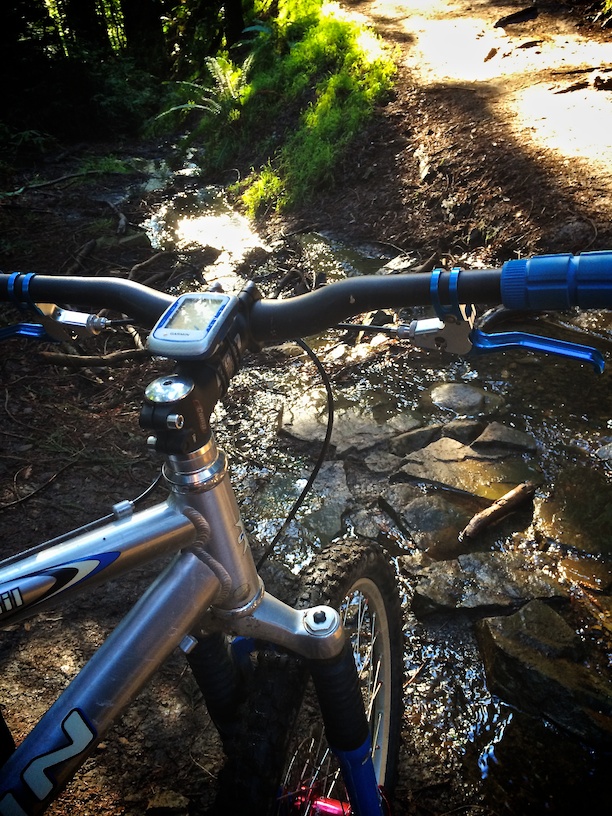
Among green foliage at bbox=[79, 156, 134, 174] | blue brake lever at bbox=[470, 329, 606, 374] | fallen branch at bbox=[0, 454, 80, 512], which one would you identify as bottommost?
fallen branch at bbox=[0, 454, 80, 512]

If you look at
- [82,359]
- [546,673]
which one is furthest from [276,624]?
[82,359]

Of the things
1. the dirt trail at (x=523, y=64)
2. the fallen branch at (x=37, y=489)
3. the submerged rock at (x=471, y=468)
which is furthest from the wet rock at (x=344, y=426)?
the dirt trail at (x=523, y=64)

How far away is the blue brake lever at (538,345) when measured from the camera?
1160 mm

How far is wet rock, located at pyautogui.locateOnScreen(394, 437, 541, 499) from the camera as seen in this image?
343 cm

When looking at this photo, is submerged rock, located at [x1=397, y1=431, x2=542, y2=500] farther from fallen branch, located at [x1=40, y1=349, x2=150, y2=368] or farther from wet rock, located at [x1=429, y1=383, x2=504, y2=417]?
fallen branch, located at [x1=40, y1=349, x2=150, y2=368]

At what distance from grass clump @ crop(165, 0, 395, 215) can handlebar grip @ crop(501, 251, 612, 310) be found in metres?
6.32

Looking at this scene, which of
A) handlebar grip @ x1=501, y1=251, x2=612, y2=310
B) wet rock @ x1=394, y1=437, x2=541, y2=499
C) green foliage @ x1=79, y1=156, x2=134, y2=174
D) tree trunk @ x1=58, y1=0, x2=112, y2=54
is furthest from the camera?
tree trunk @ x1=58, y1=0, x2=112, y2=54

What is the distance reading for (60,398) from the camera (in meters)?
4.46

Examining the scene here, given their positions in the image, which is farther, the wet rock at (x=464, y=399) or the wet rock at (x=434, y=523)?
the wet rock at (x=464, y=399)

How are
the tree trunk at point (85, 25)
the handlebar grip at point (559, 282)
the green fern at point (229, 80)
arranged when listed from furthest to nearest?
1. the tree trunk at point (85, 25)
2. the green fern at point (229, 80)
3. the handlebar grip at point (559, 282)

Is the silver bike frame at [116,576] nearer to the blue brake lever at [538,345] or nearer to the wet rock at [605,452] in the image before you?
the blue brake lever at [538,345]

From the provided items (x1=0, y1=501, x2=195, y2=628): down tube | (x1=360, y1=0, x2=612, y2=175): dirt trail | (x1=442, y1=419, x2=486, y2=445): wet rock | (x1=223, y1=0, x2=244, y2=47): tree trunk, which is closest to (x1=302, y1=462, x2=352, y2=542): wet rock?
(x1=442, y1=419, x2=486, y2=445): wet rock

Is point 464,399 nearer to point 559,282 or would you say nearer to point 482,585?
point 482,585

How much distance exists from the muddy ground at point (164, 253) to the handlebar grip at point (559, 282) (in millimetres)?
1966
